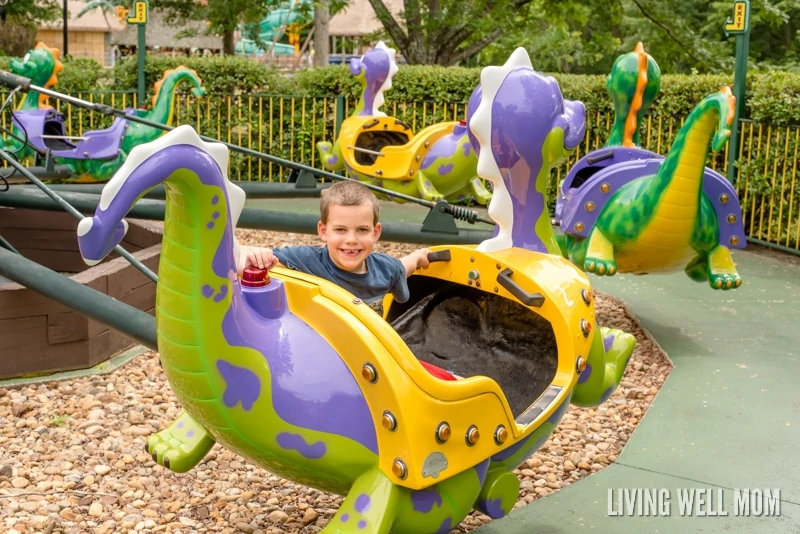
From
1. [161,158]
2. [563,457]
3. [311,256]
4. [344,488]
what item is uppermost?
[161,158]

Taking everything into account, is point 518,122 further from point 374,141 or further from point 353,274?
point 374,141

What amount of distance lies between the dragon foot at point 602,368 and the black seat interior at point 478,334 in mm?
123

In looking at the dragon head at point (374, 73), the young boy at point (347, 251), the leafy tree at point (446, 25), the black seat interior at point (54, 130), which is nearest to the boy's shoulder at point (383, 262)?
the young boy at point (347, 251)

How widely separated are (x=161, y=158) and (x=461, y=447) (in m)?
1.00

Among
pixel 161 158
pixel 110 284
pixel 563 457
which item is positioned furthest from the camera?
pixel 110 284

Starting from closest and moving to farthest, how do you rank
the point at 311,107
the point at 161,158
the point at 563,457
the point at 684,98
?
the point at 161,158, the point at 563,457, the point at 684,98, the point at 311,107

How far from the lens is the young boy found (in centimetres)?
251

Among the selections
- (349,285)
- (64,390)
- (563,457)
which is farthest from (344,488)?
(64,390)

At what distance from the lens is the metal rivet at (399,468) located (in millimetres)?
2184

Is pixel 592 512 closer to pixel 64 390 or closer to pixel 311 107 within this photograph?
pixel 64 390

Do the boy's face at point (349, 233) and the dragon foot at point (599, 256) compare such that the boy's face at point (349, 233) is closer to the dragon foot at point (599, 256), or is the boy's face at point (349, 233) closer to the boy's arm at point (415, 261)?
the boy's arm at point (415, 261)

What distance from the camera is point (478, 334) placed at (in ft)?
10.7

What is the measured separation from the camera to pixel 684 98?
30.0 feet

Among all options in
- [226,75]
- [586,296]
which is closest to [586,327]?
[586,296]
